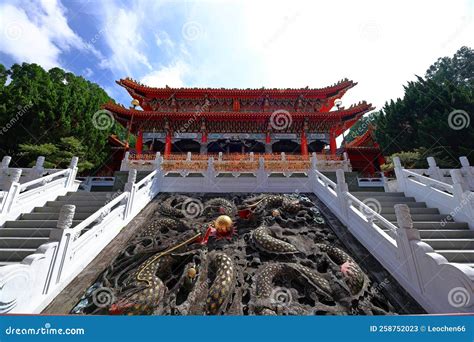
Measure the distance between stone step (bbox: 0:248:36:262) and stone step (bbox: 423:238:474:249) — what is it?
26.4 ft

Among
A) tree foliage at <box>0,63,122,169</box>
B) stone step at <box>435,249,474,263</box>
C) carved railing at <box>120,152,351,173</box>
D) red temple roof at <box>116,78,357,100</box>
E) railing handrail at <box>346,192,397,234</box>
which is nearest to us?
stone step at <box>435,249,474,263</box>

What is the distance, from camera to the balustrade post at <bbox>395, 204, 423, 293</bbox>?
11.5 feet

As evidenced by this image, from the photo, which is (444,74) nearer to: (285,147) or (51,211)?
(285,147)

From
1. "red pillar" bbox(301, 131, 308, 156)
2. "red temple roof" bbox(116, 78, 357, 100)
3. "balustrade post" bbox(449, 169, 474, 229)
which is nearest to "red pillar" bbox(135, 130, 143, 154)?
"red temple roof" bbox(116, 78, 357, 100)

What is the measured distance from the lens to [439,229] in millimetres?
4895

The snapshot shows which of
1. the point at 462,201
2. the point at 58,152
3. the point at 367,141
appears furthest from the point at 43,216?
the point at 367,141

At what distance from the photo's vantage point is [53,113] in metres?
12.9

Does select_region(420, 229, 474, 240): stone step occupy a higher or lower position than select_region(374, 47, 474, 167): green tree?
lower

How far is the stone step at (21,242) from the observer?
4.37 m

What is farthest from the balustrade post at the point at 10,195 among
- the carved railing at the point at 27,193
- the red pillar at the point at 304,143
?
the red pillar at the point at 304,143

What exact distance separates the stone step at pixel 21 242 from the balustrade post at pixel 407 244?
7.02m

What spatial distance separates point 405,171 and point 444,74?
3159cm

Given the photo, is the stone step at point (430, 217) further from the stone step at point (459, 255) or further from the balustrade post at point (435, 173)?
the balustrade post at point (435, 173)

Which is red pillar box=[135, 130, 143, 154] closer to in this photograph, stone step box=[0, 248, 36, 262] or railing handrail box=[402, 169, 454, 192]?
stone step box=[0, 248, 36, 262]
